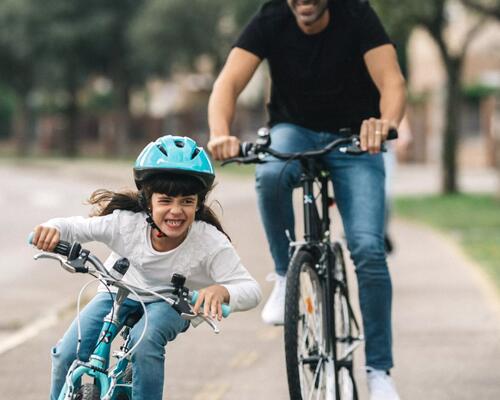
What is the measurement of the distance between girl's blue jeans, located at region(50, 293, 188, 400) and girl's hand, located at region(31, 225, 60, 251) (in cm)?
39

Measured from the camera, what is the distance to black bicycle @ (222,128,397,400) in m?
4.95

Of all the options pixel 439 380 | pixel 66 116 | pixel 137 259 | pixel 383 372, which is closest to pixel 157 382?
pixel 137 259

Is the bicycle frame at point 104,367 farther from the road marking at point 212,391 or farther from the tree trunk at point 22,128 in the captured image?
the tree trunk at point 22,128

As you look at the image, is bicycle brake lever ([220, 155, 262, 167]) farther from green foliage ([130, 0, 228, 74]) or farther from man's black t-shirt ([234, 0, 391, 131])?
green foliage ([130, 0, 228, 74])

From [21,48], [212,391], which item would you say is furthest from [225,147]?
[21,48]

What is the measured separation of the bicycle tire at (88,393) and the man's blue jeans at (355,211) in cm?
152

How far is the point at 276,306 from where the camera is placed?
5.82m

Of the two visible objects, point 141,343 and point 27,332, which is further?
point 27,332

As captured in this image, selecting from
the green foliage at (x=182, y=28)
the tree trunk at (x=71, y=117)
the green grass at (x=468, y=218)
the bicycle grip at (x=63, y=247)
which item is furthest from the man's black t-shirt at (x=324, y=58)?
the tree trunk at (x=71, y=117)

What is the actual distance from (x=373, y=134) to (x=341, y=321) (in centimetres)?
102

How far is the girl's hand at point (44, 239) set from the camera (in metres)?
4.18

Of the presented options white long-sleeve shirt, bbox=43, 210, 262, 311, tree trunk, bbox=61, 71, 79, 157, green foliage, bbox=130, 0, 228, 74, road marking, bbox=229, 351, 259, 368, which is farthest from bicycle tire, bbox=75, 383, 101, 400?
Result: tree trunk, bbox=61, 71, 79, 157

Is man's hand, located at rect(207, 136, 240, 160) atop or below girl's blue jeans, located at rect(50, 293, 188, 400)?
atop

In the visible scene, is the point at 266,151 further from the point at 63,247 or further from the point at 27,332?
the point at 27,332
